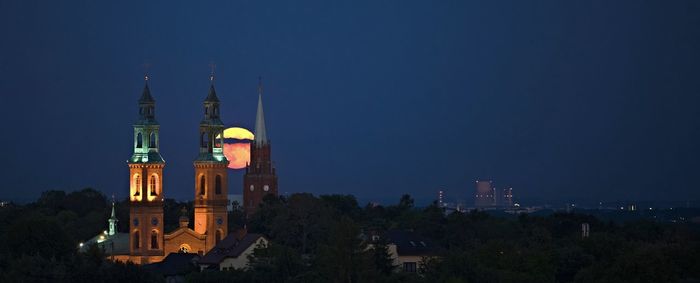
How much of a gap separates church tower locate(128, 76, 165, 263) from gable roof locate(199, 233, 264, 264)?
28.5 ft

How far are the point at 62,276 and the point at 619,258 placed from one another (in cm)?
2973

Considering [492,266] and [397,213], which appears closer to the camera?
[492,266]

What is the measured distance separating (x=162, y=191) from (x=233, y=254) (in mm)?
15827

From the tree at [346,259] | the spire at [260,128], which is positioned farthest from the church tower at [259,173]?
the tree at [346,259]

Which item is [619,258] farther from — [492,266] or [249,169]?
[249,169]

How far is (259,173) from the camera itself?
178 meters

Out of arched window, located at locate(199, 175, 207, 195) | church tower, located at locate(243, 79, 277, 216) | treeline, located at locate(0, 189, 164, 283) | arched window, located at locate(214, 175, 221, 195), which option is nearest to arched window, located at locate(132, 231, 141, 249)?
treeline, located at locate(0, 189, 164, 283)

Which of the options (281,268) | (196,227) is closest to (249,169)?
(196,227)

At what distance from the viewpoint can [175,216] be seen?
143125 millimetres

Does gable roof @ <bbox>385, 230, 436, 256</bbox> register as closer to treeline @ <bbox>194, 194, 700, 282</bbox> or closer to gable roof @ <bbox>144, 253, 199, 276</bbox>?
treeline @ <bbox>194, 194, 700, 282</bbox>

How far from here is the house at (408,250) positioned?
109250 mm

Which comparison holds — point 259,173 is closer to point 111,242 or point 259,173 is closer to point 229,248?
point 111,242

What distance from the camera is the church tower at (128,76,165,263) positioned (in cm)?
12281

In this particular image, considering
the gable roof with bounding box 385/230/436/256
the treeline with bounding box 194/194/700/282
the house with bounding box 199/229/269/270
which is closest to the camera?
the treeline with bounding box 194/194/700/282
